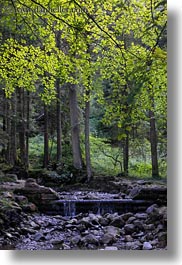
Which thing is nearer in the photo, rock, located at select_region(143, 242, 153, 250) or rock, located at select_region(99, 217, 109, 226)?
rock, located at select_region(143, 242, 153, 250)

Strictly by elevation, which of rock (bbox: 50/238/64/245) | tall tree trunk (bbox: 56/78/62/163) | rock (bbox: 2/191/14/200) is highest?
tall tree trunk (bbox: 56/78/62/163)

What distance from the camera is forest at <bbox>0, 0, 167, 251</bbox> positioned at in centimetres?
246

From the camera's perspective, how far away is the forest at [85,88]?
2.46m

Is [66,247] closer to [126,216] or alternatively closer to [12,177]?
[126,216]

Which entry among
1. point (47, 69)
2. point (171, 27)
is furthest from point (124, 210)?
point (171, 27)

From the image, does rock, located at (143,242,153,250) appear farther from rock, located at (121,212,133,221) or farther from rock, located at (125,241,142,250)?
rock, located at (121,212,133,221)

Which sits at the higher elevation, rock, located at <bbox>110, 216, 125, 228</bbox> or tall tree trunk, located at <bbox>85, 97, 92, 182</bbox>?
tall tree trunk, located at <bbox>85, 97, 92, 182</bbox>

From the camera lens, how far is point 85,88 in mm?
2535

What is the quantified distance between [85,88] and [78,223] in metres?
0.89

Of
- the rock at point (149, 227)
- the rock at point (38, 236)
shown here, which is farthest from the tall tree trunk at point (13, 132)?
the rock at point (149, 227)

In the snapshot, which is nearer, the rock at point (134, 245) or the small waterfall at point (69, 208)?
the rock at point (134, 245)

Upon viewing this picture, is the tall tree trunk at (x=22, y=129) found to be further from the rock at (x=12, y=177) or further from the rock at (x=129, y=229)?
the rock at (x=129, y=229)

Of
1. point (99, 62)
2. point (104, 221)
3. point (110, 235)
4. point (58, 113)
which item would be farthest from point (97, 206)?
point (99, 62)

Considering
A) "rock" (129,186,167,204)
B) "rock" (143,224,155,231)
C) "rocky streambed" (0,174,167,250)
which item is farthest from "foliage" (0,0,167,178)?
"rock" (143,224,155,231)
